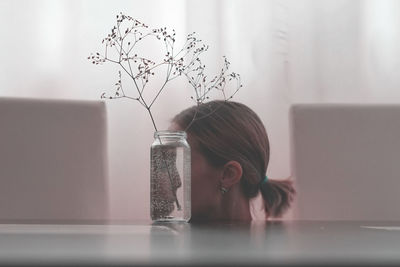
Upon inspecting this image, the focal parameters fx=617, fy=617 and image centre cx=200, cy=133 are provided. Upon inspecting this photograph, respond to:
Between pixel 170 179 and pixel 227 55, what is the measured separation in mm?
1261

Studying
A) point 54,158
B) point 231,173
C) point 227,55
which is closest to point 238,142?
point 231,173

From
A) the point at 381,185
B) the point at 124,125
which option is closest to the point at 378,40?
the point at 381,185

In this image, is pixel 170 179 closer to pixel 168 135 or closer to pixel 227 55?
pixel 168 135

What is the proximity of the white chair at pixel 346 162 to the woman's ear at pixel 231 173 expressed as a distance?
0.34m

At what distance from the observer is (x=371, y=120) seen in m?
1.86

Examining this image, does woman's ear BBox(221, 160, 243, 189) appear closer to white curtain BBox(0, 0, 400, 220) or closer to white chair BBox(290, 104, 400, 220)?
white chair BBox(290, 104, 400, 220)

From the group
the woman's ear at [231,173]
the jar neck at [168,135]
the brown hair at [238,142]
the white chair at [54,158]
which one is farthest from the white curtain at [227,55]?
the jar neck at [168,135]

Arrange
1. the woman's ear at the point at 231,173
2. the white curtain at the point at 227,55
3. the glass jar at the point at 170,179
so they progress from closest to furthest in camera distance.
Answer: the glass jar at the point at 170,179 < the woman's ear at the point at 231,173 < the white curtain at the point at 227,55

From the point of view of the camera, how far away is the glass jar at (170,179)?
99 centimetres

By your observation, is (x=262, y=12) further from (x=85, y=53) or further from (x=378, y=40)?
(x=85, y=53)

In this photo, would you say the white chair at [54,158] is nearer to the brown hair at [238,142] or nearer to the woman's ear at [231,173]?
the brown hair at [238,142]

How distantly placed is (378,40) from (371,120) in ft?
1.67

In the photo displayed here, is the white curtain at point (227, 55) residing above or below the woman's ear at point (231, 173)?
above

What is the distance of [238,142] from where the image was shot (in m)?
1.62
